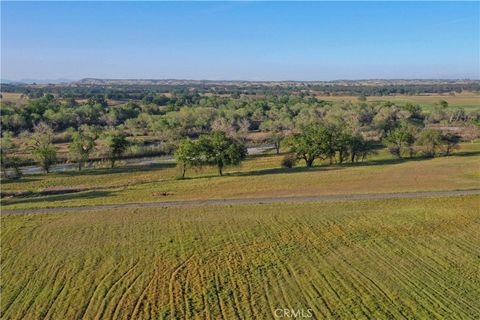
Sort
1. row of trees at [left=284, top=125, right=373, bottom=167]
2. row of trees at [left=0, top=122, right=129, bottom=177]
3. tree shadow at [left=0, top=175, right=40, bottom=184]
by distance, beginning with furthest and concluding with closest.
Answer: row of trees at [left=0, top=122, right=129, bottom=177] < row of trees at [left=284, top=125, right=373, bottom=167] < tree shadow at [left=0, top=175, right=40, bottom=184]

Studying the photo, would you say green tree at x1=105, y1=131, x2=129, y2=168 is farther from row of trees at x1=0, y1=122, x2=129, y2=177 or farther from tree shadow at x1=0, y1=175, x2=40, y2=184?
tree shadow at x1=0, y1=175, x2=40, y2=184

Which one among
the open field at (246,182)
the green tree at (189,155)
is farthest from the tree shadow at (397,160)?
the green tree at (189,155)

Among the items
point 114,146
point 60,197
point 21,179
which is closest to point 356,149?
point 114,146

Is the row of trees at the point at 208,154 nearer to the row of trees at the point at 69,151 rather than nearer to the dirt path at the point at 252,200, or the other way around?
the dirt path at the point at 252,200

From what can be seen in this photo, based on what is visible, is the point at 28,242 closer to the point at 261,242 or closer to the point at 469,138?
the point at 261,242

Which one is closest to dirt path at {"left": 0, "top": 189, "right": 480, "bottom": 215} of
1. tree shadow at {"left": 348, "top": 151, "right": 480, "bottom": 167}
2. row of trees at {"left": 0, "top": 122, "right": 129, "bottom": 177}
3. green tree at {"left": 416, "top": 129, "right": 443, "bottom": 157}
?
tree shadow at {"left": 348, "top": 151, "right": 480, "bottom": 167}
